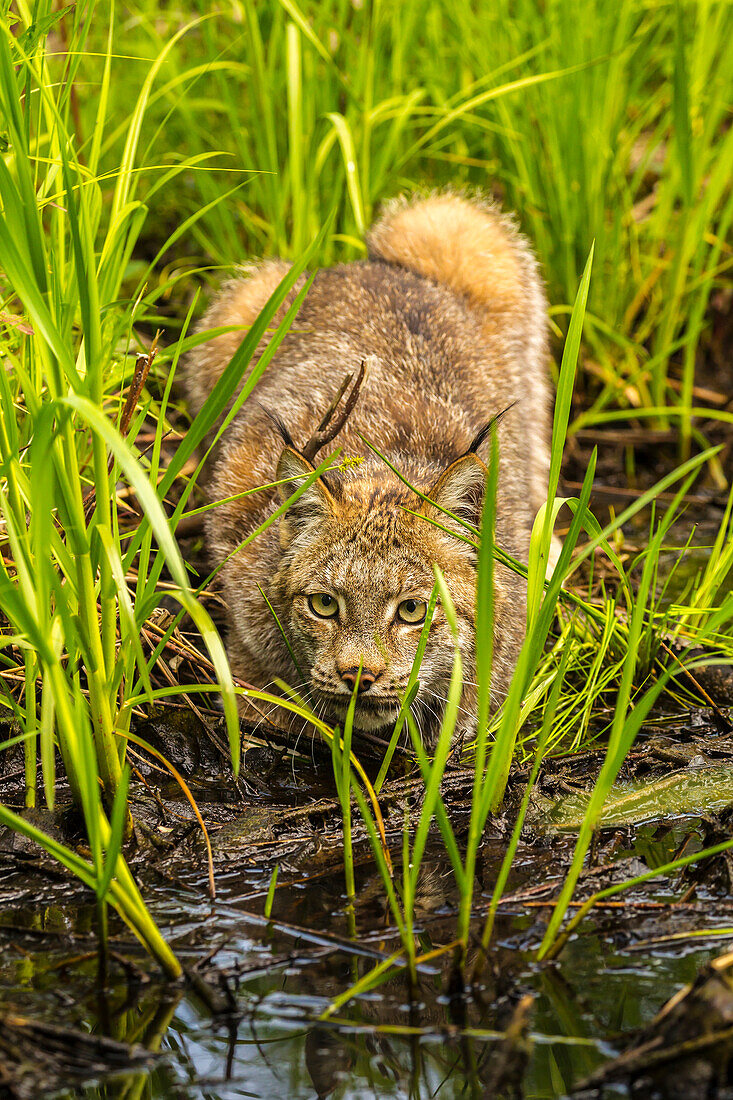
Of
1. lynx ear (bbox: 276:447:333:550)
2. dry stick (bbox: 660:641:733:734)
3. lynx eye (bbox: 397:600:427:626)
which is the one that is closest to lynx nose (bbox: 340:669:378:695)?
lynx eye (bbox: 397:600:427:626)

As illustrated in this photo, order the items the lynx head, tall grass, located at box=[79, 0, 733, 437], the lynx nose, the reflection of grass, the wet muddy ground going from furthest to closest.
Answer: tall grass, located at box=[79, 0, 733, 437]
the lynx head
the lynx nose
the reflection of grass
the wet muddy ground

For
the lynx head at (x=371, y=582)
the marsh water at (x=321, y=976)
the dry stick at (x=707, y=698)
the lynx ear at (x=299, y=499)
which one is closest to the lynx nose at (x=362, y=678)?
the lynx head at (x=371, y=582)

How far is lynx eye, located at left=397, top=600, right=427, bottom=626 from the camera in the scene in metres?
3.61

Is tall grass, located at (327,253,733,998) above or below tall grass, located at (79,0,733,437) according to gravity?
below

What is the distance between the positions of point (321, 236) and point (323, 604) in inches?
54.8

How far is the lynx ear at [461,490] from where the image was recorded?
364 cm

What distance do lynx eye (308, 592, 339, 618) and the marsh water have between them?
0.76 meters

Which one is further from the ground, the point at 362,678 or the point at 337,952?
the point at 362,678

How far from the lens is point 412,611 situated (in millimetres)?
3621

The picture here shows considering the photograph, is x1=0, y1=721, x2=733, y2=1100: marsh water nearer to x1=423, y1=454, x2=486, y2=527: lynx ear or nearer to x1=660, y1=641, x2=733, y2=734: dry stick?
x1=660, y1=641, x2=733, y2=734: dry stick

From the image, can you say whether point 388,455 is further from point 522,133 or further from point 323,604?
point 522,133

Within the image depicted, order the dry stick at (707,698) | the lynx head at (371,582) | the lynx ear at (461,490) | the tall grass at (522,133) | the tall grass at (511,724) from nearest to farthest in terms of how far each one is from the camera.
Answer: the tall grass at (511,724), the lynx head at (371,582), the lynx ear at (461,490), the dry stick at (707,698), the tall grass at (522,133)

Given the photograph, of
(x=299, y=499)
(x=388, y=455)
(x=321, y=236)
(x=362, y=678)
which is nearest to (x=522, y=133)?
(x=388, y=455)

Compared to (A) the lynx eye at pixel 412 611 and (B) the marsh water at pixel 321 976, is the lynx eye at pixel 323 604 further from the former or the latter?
(B) the marsh water at pixel 321 976
